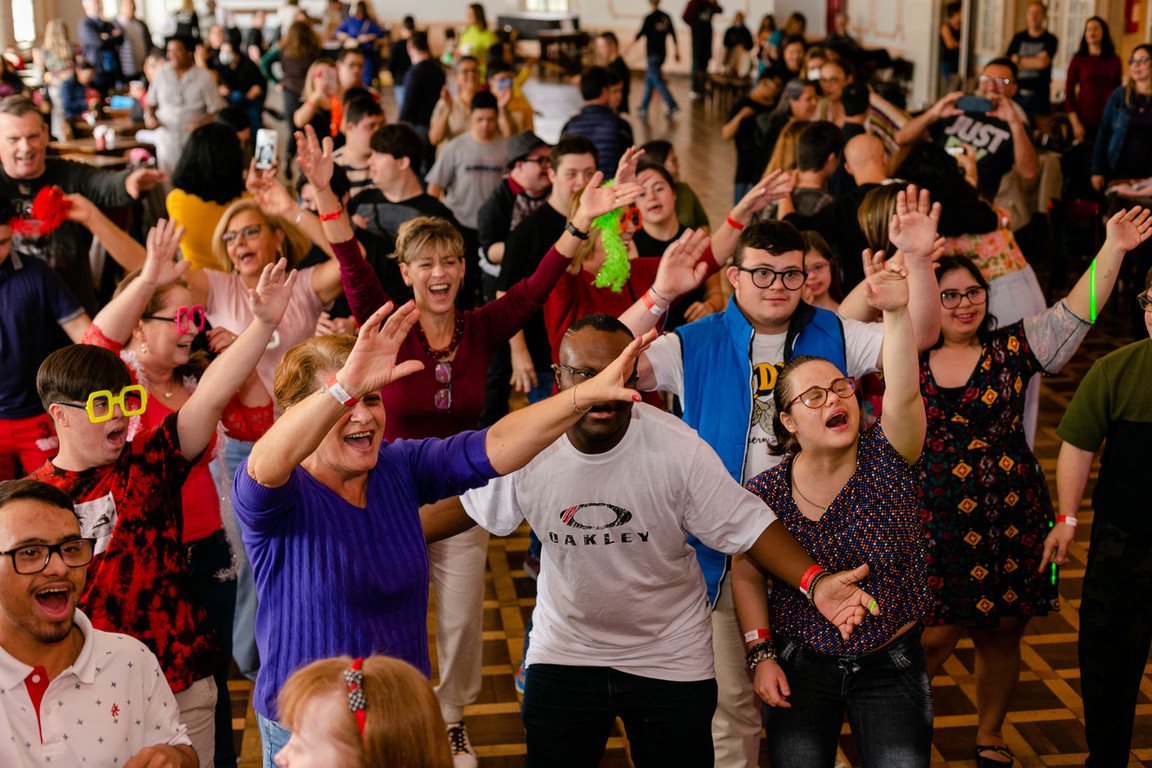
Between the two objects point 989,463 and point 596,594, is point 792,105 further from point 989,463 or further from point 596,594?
point 596,594

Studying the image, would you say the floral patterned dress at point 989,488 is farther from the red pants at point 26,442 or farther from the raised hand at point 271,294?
the red pants at point 26,442

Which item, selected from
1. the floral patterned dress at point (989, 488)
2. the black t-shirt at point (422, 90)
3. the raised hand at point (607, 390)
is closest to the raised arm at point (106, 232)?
the raised hand at point (607, 390)

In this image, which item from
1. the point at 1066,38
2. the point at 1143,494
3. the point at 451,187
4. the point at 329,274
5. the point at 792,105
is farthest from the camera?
the point at 1066,38

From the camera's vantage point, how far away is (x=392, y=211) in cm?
521

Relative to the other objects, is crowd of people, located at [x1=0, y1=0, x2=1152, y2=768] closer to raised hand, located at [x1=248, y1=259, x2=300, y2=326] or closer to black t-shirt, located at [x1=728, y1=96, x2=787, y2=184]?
raised hand, located at [x1=248, y1=259, x2=300, y2=326]

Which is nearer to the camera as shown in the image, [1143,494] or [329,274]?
[1143,494]

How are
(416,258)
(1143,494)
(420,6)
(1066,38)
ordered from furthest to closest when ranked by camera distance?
(420,6) → (1066,38) → (416,258) → (1143,494)

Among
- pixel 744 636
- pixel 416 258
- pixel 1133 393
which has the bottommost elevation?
pixel 744 636

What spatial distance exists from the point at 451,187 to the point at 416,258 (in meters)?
3.44

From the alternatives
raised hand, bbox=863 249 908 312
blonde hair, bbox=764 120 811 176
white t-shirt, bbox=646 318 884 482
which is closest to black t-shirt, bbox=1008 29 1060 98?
blonde hair, bbox=764 120 811 176

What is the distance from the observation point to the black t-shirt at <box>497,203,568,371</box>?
15.7ft

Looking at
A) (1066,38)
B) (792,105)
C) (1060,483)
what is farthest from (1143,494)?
(1066,38)

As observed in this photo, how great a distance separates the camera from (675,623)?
9.05 ft

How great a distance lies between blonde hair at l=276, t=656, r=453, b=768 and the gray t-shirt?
522cm
